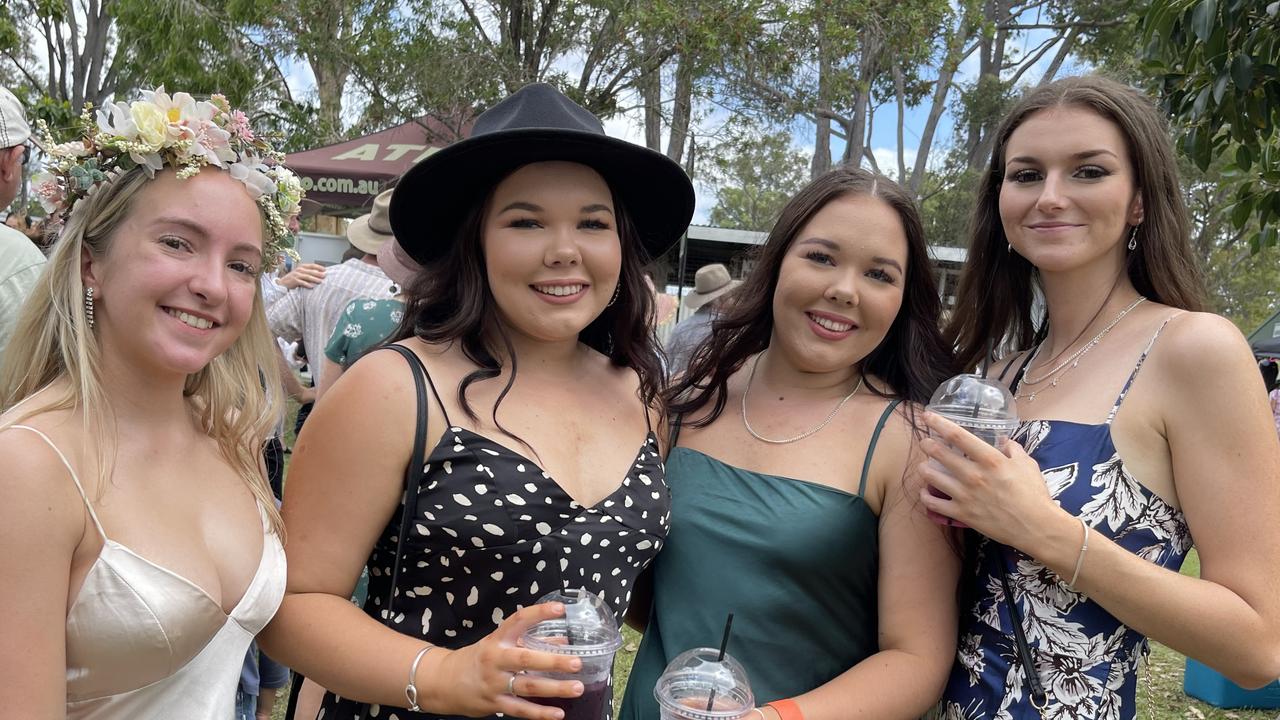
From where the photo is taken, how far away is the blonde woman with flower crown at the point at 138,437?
1.56 metres

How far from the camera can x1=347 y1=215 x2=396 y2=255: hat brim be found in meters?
5.32

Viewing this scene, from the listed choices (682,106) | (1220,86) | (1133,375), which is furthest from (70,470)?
(682,106)

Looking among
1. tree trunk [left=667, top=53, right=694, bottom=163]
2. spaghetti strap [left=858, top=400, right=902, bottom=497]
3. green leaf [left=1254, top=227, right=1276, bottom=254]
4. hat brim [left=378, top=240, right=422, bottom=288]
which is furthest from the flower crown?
tree trunk [left=667, top=53, right=694, bottom=163]

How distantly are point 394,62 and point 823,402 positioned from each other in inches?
404

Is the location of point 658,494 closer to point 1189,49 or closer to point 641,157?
point 641,157

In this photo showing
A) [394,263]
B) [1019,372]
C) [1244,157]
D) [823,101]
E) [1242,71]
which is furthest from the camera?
[823,101]

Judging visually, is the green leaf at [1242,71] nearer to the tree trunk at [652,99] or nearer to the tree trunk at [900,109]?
the tree trunk at [652,99]

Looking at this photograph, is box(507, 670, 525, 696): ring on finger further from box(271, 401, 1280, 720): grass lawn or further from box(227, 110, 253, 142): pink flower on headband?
box(271, 401, 1280, 720): grass lawn

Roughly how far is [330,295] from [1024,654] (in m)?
4.13

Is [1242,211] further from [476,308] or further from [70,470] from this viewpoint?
[70,470]

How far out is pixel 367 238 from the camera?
540cm

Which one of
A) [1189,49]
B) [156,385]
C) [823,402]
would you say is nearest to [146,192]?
[156,385]

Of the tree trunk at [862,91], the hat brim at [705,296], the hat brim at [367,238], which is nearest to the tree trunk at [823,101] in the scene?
the tree trunk at [862,91]

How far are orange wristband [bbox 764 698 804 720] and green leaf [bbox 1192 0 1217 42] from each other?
249 cm
